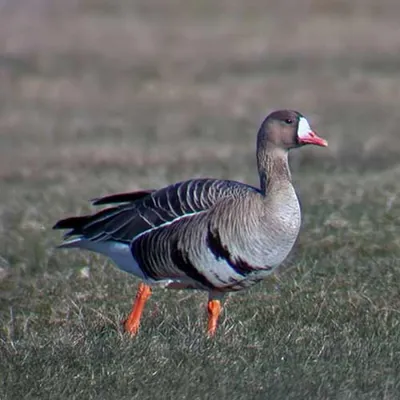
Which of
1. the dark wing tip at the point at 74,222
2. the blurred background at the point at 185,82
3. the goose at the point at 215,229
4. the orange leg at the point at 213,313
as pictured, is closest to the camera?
the goose at the point at 215,229

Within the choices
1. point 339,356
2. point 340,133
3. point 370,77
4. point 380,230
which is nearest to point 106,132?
point 340,133

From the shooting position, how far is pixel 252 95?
22016 millimetres

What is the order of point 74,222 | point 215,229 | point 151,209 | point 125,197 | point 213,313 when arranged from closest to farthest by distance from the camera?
point 215,229, point 213,313, point 151,209, point 125,197, point 74,222

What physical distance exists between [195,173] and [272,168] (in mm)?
7527

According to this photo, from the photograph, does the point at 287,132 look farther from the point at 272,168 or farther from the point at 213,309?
the point at 213,309

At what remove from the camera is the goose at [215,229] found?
7059mm

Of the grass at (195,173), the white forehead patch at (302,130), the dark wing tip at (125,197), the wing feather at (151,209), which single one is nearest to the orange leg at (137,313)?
the grass at (195,173)

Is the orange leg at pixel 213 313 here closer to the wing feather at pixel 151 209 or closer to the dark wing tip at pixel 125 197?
the wing feather at pixel 151 209

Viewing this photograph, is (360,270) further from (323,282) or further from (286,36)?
(286,36)

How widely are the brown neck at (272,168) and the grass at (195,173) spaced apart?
0.83m

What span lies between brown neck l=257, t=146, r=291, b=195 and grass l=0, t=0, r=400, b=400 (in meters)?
0.83

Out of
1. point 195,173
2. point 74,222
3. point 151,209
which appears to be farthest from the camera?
point 195,173

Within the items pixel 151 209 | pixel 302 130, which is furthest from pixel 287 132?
pixel 151 209

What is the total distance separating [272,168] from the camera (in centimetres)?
736
